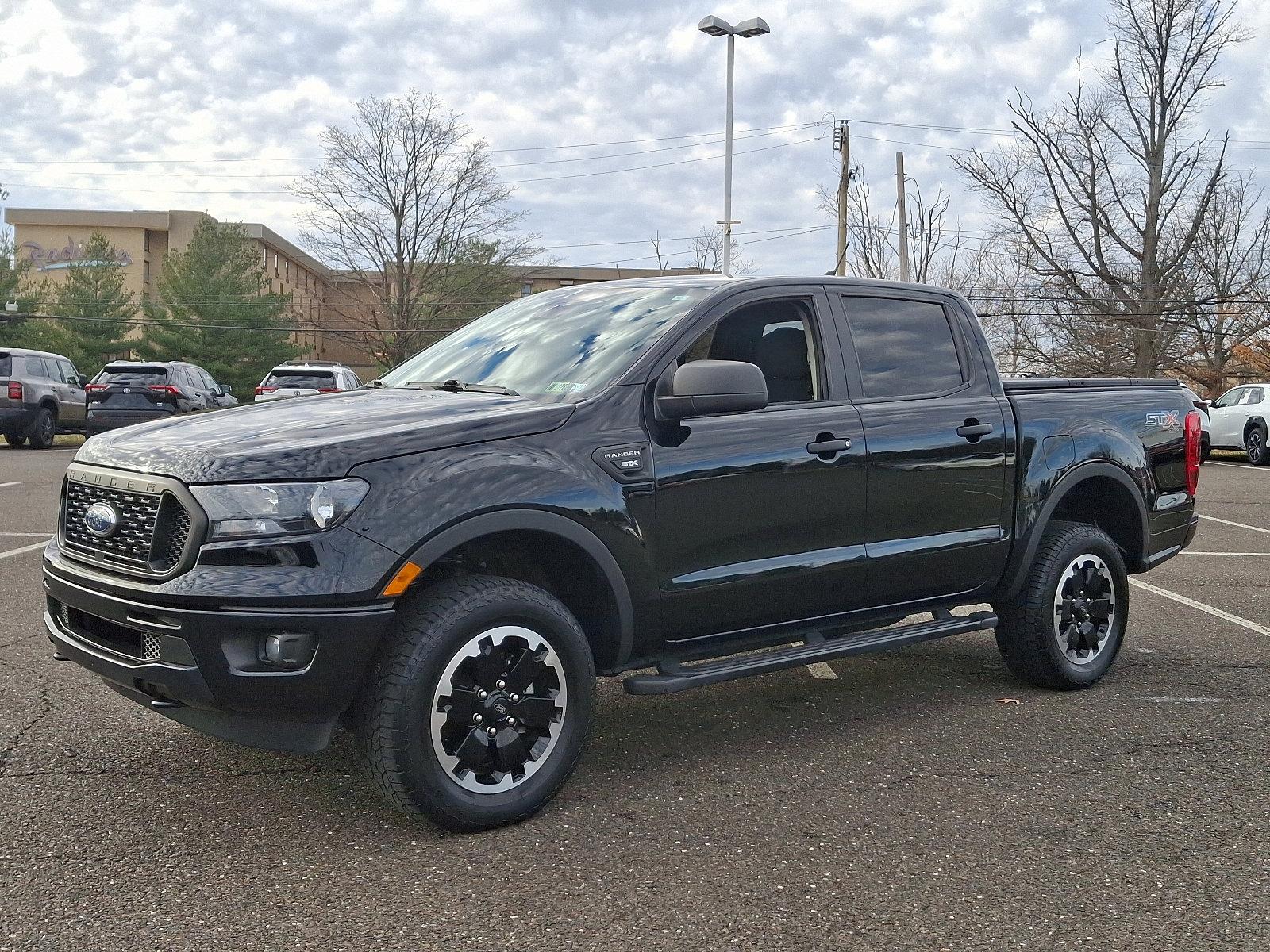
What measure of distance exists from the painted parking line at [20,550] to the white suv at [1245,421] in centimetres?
2076

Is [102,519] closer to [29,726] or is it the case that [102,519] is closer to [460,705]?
[460,705]

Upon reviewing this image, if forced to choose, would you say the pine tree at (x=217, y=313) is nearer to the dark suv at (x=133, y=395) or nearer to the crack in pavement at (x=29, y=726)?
the dark suv at (x=133, y=395)

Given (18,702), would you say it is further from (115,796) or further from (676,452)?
(676,452)

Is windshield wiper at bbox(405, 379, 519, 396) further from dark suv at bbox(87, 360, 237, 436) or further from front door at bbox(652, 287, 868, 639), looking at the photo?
dark suv at bbox(87, 360, 237, 436)

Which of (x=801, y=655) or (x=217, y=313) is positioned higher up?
(x=217, y=313)

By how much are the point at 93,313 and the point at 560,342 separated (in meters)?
58.8

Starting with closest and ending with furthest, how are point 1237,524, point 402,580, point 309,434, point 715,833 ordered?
point 402,580
point 309,434
point 715,833
point 1237,524

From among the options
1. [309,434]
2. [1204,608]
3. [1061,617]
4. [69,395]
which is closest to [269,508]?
[309,434]

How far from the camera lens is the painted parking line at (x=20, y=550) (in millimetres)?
8930

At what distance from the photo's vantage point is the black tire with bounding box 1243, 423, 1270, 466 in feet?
76.8

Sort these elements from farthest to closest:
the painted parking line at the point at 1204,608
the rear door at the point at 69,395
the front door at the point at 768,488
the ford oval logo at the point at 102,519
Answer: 1. the rear door at the point at 69,395
2. the painted parking line at the point at 1204,608
3. the front door at the point at 768,488
4. the ford oval logo at the point at 102,519

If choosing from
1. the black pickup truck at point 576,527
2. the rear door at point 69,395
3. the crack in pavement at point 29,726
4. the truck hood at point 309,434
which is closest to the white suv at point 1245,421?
the black pickup truck at point 576,527

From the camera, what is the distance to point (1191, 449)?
6.06 m

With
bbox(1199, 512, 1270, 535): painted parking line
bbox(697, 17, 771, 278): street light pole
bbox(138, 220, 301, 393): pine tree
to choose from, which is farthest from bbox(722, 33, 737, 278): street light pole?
bbox(138, 220, 301, 393): pine tree
